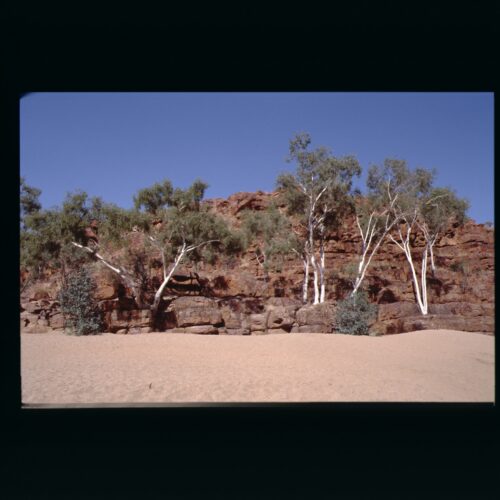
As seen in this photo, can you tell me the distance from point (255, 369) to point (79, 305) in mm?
9103

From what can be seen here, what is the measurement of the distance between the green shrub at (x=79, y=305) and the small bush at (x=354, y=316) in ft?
28.6

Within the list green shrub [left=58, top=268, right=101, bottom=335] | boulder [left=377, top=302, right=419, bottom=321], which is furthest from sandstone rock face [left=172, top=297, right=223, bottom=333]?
boulder [left=377, top=302, right=419, bottom=321]

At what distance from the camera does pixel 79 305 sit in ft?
47.0

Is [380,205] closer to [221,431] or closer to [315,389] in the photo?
[315,389]

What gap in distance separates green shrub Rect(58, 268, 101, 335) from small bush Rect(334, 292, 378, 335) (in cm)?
870

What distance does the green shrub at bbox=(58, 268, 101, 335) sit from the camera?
45.7ft

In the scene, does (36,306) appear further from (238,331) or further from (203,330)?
(238,331)

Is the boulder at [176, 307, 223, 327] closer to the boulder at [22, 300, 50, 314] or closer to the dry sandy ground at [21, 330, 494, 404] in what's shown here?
the dry sandy ground at [21, 330, 494, 404]

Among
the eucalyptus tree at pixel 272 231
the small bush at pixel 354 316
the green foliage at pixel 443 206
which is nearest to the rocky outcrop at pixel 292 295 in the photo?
the small bush at pixel 354 316

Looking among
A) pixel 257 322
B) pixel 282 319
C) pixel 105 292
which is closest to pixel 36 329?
pixel 105 292

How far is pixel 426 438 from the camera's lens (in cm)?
405
